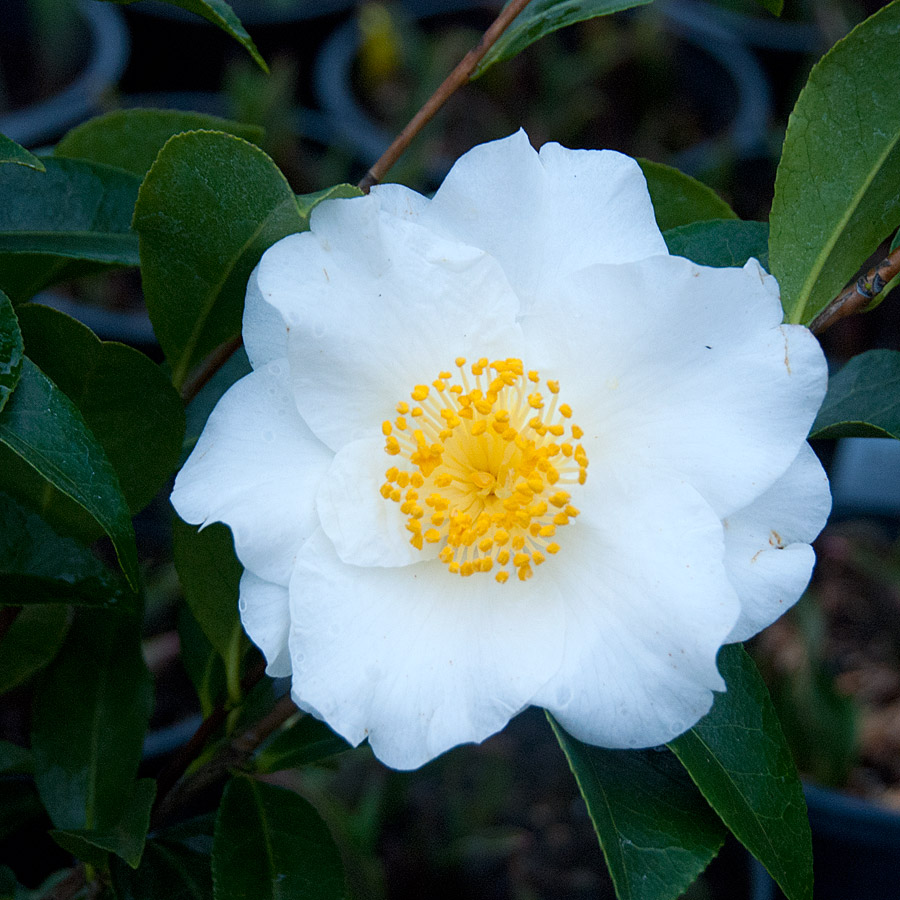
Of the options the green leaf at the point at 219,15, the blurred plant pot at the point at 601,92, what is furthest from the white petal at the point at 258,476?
the blurred plant pot at the point at 601,92

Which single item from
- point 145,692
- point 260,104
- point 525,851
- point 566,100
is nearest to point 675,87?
point 566,100

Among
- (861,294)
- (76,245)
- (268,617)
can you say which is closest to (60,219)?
(76,245)

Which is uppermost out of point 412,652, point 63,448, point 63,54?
point 63,448

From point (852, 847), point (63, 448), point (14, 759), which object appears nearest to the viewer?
point (63, 448)

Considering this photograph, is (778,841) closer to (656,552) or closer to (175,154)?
(656,552)

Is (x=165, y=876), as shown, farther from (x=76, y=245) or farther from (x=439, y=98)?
(x=439, y=98)
